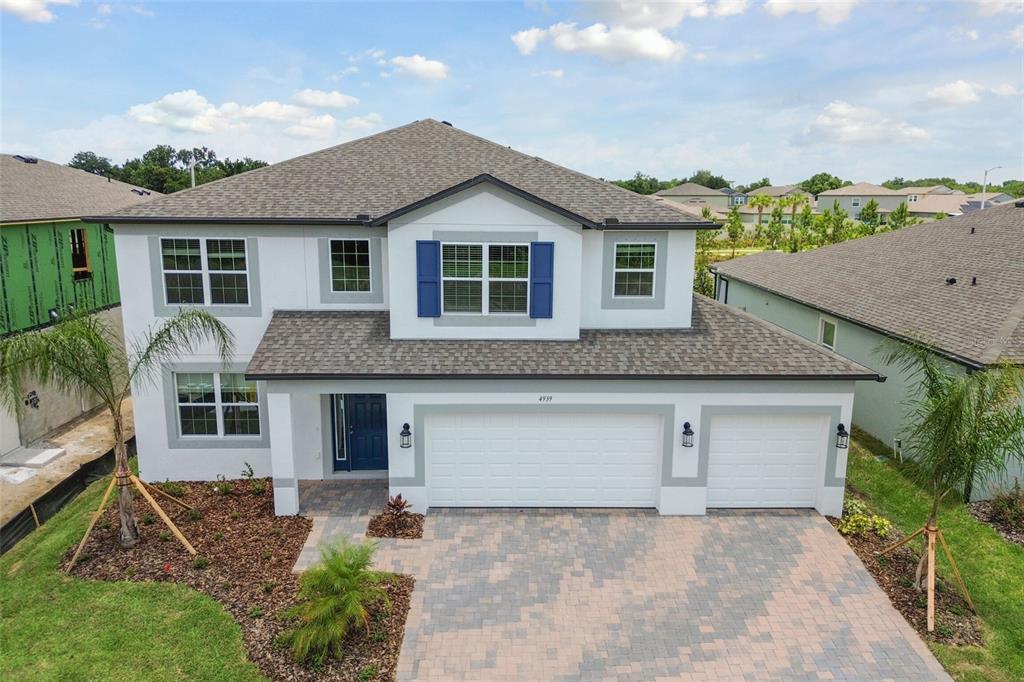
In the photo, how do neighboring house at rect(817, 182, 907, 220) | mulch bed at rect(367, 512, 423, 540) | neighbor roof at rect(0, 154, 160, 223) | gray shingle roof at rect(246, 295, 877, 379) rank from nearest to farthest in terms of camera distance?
mulch bed at rect(367, 512, 423, 540), gray shingle roof at rect(246, 295, 877, 379), neighbor roof at rect(0, 154, 160, 223), neighboring house at rect(817, 182, 907, 220)

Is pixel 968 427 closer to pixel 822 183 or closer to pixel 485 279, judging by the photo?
pixel 485 279

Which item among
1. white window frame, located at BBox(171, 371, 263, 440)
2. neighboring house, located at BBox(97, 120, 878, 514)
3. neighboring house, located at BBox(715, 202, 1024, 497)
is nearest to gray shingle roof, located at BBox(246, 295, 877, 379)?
neighboring house, located at BBox(97, 120, 878, 514)

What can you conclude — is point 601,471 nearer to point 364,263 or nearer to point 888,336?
point 364,263

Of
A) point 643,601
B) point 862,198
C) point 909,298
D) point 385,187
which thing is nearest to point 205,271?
point 385,187

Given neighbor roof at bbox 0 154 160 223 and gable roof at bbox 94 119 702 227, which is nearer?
gable roof at bbox 94 119 702 227

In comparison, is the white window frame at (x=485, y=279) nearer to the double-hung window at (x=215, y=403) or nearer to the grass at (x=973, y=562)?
the double-hung window at (x=215, y=403)

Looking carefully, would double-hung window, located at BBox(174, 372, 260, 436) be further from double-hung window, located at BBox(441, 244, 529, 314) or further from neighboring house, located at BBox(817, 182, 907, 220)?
neighboring house, located at BBox(817, 182, 907, 220)
